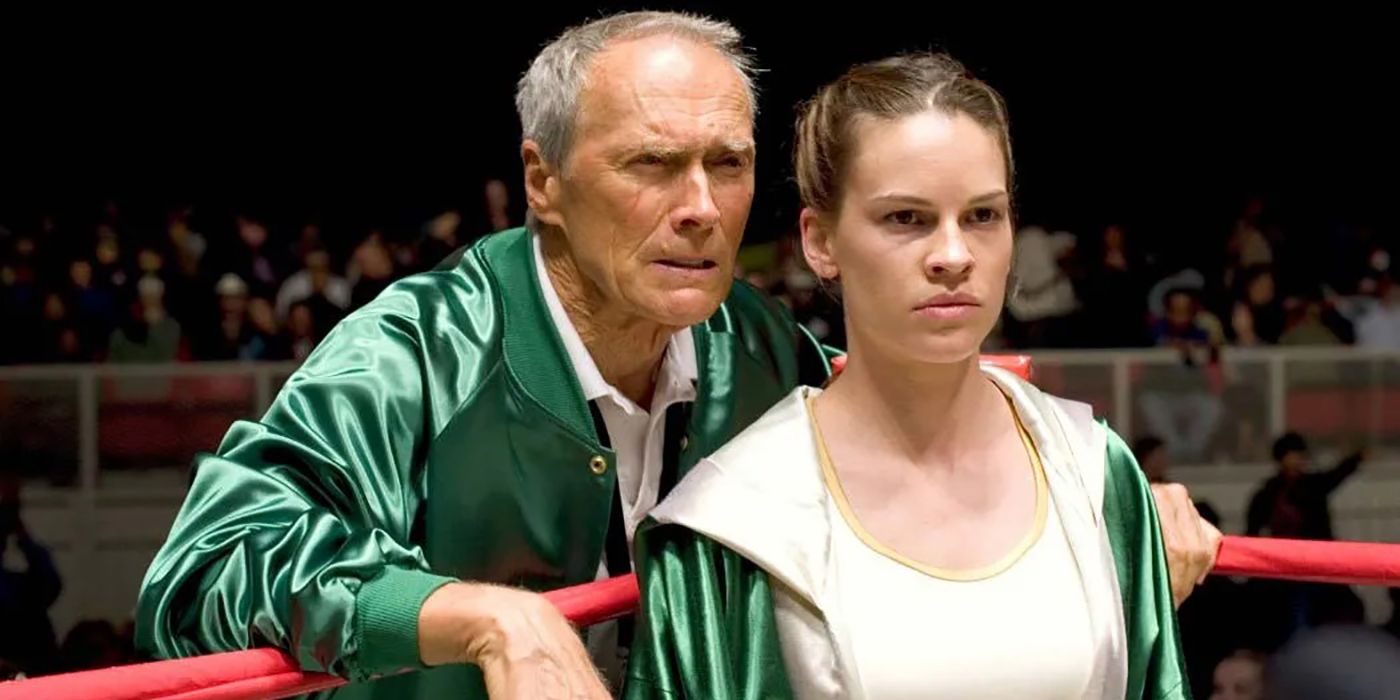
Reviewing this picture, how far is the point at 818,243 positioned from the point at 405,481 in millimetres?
347

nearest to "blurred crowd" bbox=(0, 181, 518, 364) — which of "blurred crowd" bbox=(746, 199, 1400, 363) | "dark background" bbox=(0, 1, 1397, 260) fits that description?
"dark background" bbox=(0, 1, 1397, 260)

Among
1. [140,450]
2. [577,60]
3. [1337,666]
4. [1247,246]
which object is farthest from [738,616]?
[1247,246]

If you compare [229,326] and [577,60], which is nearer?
[577,60]

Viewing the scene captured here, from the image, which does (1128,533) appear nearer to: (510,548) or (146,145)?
(510,548)

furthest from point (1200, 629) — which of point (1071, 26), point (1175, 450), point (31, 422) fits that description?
point (1071, 26)

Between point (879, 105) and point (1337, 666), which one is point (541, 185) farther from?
point (1337, 666)

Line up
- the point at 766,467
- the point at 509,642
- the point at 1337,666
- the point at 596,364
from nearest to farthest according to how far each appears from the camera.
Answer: the point at 509,642
the point at 766,467
the point at 596,364
the point at 1337,666

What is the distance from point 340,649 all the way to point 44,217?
162 inches

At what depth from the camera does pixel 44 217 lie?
502 centimetres

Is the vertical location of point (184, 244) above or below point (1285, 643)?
above

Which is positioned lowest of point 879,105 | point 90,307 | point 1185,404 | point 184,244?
point 1185,404

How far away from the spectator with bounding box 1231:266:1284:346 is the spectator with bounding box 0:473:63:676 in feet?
9.15

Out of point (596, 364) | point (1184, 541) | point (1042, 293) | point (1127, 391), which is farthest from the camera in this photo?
point (1042, 293)

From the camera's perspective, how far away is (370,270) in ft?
13.8
